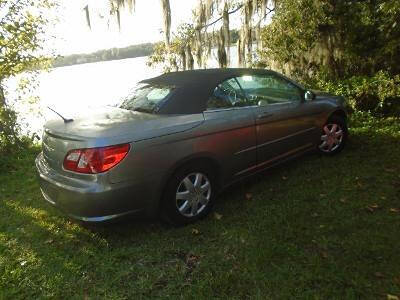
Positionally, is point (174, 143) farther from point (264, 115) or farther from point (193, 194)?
point (264, 115)

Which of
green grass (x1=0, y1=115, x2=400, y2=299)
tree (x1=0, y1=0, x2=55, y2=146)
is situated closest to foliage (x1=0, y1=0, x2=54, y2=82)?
tree (x1=0, y1=0, x2=55, y2=146)

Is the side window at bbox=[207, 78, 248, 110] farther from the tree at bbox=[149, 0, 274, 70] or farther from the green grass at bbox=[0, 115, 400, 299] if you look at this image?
the tree at bbox=[149, 0, 274, 70]

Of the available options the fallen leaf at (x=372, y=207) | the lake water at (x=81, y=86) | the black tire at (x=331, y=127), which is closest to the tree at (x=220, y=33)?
the lake water at (x=81, y=86)

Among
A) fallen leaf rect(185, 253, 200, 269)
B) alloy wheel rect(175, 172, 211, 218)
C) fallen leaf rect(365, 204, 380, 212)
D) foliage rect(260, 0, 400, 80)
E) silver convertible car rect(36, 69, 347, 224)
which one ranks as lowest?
fallen leaf rect(185, 253, 200, 269)

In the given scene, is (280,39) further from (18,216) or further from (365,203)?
(18,216)

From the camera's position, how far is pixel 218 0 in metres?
9.98

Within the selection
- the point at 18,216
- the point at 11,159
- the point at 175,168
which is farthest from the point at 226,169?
the point at 11,159

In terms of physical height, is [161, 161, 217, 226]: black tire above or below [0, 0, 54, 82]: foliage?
below

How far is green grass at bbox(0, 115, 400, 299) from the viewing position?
296 centimetres

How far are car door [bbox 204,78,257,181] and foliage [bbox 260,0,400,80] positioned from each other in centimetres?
402

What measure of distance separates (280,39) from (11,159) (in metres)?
6.05

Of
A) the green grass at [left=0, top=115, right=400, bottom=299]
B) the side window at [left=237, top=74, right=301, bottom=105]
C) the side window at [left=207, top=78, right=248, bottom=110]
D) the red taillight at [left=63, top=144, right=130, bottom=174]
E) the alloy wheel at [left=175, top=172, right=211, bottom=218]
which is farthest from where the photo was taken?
the side window at [left=237, top=74, right=301, bottom=105]

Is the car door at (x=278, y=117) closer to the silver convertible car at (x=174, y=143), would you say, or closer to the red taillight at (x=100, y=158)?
the silver convertible car at (x=174, y=143)

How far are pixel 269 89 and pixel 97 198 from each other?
2.62 meters
